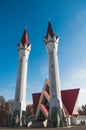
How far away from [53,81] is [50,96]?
335 centimetres

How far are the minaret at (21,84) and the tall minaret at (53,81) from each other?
6.42 metres

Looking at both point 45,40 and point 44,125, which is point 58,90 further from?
point 45,40

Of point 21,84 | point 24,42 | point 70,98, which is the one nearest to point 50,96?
point 70,98

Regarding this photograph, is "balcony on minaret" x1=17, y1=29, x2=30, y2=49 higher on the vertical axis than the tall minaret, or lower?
higher

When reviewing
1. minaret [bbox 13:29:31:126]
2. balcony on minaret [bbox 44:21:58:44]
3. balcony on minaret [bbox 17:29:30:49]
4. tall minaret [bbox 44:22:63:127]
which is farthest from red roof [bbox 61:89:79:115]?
balcony on minaret [bbox 17:29:30:49]

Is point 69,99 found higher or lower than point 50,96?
lower

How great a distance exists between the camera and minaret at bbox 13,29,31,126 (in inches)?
1503

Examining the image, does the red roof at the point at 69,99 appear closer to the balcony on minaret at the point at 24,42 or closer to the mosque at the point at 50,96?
the mosque at the point at 50,96

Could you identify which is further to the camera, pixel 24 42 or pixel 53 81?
A: pixel 24 42

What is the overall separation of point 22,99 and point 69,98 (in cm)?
1201

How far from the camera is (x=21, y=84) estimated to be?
40.8 m

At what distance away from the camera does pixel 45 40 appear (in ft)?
139

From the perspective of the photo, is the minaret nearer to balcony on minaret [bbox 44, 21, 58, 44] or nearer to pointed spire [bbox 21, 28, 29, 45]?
pointed spire [bbox 21, 28, 29, 45]

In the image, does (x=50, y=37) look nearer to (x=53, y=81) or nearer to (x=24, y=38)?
(x=24, y=38)
